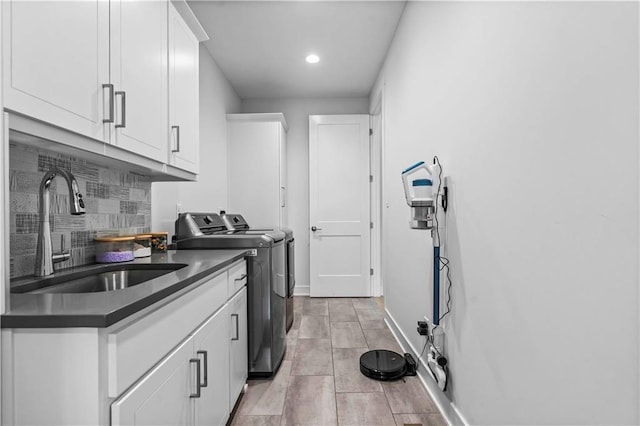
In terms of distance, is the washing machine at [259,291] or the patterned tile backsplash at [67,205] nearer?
the patterned tile backsplash at [67,205]

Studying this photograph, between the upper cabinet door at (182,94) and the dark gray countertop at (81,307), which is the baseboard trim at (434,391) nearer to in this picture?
the dark gray countertop at (81,307)

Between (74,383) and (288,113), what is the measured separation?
4.23 meters

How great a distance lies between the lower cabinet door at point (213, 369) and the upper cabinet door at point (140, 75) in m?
0.80

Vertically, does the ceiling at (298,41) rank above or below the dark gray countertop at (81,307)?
above

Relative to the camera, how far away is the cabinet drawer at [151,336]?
2.54 ft

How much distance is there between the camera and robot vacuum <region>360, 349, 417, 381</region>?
2.22 metres

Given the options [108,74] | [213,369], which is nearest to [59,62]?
[108,74]

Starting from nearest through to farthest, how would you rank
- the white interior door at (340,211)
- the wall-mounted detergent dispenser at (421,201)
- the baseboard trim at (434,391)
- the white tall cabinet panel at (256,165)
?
the baseboard trim at (434,391), the wall-mounted detergent dispenser at (421,201), the white tall cabinet panel at (256,165), the white interior door at (340,211)

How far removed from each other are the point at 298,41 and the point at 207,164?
1427mm

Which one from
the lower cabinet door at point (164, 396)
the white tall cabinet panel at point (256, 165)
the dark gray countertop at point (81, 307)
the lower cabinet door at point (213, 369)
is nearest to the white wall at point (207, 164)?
the white tall cabinet panel at point (256, 165)

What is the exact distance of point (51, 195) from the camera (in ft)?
4.47

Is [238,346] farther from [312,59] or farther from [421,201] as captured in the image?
[312,59]

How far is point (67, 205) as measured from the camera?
1445 millimetres

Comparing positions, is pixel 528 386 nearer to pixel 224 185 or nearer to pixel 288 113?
pixel 224 185
